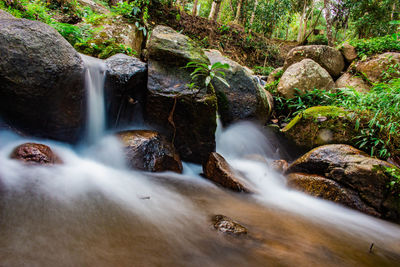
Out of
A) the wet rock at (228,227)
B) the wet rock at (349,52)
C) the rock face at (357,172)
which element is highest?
the wet rock at (349,52)

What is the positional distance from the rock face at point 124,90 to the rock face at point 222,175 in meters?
1.59

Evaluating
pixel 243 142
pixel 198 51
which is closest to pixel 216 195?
pixel 243 142

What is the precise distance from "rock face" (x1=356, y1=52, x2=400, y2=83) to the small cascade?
7.55 metres

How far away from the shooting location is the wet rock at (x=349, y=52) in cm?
776

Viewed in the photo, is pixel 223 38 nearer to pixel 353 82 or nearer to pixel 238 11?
pixel 238 11

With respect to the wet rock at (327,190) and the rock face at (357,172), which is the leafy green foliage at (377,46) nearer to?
the rock face at (357,172)

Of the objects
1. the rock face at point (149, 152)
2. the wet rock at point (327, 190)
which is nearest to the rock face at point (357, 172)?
the wet rock at point (327, 190)

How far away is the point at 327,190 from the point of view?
12.0 ft

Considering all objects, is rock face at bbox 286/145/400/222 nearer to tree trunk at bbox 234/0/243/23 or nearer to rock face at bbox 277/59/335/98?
rock face at bbox 277/59/335/98

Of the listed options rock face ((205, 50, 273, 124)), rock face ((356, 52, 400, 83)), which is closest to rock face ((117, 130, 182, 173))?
rock face ((205, 50, 273, 124))

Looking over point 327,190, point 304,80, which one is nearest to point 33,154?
point 327,190

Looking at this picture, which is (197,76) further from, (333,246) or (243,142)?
(333,246)

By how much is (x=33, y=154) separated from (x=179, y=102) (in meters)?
2.26

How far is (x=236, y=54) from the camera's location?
13.4 meters
